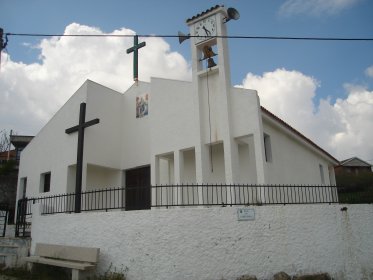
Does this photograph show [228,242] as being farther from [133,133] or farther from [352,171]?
[352,171]

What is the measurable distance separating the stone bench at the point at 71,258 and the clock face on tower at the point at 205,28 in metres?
7.82

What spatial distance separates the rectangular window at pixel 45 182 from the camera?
15273mm

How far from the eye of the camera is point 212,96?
11.9 meters

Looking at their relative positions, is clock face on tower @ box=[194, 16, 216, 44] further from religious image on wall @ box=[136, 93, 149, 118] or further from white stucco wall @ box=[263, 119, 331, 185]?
religious image on wall @ box=[136, 93, 149, 118]

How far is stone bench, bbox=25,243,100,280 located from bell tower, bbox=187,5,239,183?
14.0 feet

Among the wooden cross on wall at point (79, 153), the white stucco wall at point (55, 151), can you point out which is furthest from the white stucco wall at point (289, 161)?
the white stucco wall at point (55, 151)

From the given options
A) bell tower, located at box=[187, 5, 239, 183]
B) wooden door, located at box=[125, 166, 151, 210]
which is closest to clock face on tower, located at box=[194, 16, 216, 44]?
bell tower, located at box=[187, 5, 239, 183]

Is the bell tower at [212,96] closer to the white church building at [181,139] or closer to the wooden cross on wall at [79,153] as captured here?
the white church building at [181,139]

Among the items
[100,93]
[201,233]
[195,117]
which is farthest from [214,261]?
[100,93]

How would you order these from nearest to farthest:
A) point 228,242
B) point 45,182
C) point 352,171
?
point 228,242 → point 45,182 → point 352,171

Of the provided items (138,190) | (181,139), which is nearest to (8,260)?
(138,190)

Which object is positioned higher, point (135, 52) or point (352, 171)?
point (135, 52)

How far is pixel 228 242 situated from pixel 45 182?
10.5m

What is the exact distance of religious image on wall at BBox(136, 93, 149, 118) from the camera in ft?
49.3
